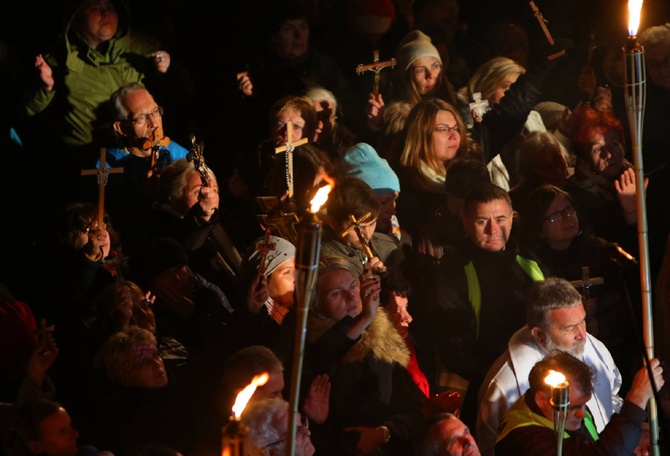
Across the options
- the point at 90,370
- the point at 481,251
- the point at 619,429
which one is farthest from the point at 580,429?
the point at 90,370

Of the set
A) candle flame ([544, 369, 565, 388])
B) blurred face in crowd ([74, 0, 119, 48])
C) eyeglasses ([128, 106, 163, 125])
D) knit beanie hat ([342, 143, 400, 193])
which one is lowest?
candle flame ([544, 369, 565, 388])

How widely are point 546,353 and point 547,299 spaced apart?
35 centimetres

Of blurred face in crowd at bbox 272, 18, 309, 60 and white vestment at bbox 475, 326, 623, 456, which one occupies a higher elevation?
blurred face in crowd at bbox 272, 18, 309, 60

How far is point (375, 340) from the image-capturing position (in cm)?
768

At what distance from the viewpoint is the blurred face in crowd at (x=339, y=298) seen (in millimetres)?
7590

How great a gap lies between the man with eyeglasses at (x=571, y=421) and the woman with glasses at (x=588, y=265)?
111 cm

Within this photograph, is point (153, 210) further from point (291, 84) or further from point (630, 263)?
point (630, 263)

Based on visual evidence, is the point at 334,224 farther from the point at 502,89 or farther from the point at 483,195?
the point at 502,89

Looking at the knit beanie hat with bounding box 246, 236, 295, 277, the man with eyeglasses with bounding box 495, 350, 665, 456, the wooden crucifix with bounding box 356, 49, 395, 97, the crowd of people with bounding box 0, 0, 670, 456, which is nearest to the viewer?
the man with eyeglasses with bounding box 495, 350, 665, 456

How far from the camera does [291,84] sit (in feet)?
27.5

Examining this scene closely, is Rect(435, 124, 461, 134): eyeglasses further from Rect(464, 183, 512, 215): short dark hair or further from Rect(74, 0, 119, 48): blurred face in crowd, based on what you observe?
Rect(74, 0, 119, 48): blurred face in crowd

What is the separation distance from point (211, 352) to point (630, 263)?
2.71 meters

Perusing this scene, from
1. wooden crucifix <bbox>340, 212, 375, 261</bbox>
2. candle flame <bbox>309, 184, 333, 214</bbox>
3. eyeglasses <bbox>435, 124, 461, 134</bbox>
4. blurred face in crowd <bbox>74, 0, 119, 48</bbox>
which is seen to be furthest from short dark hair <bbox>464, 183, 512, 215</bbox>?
candle flame <bbox>309, 184, 333, 214</bbox>

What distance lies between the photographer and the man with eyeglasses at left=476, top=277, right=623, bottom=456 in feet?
25.5
